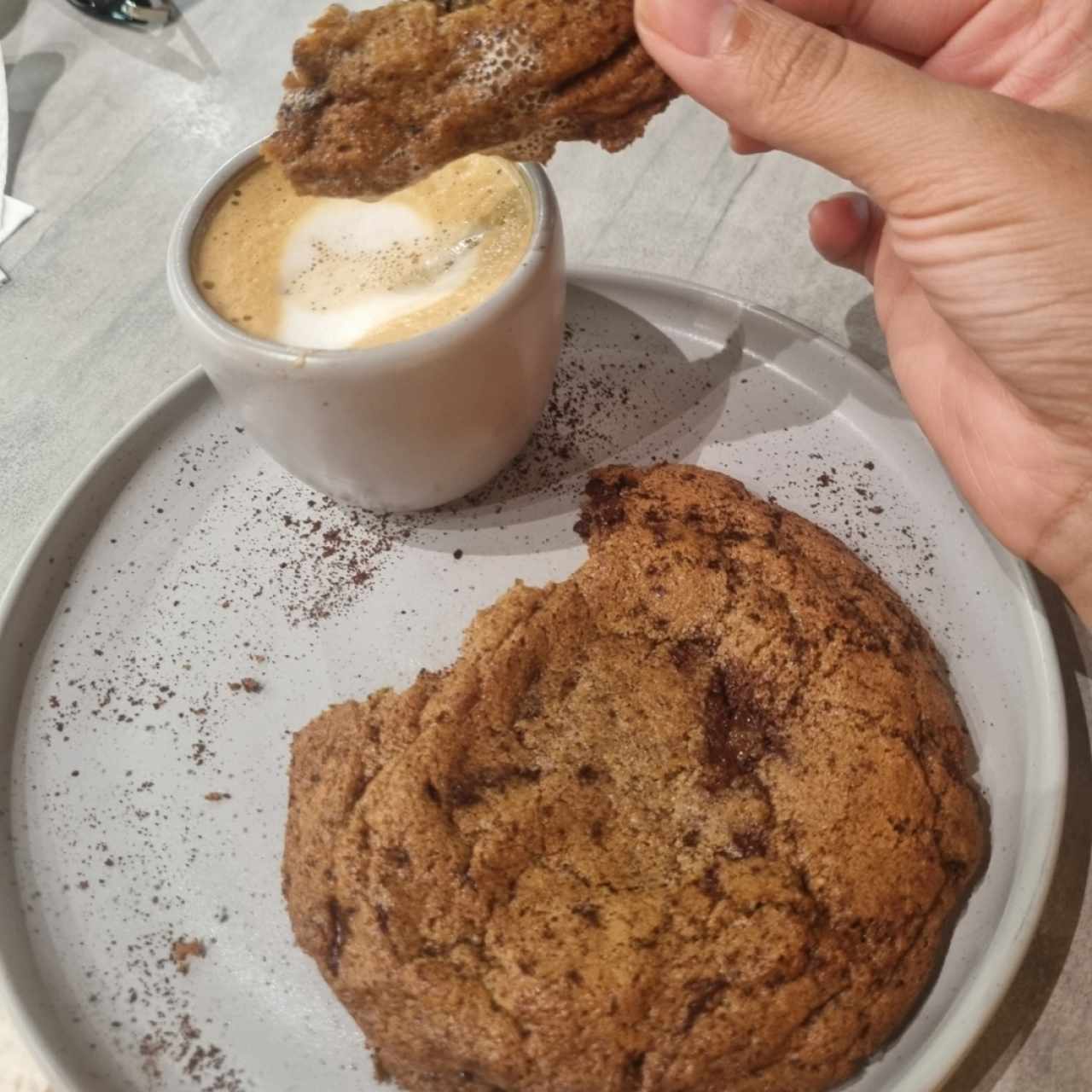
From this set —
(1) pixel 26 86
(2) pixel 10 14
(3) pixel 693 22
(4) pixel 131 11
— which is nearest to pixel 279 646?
(3) pixel 693 22

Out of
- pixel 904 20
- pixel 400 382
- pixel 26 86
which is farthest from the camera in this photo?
pixel 26 86

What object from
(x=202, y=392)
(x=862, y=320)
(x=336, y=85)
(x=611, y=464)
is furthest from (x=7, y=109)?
(x=862, y=320)

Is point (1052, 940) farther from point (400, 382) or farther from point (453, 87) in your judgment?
point (453, 87)

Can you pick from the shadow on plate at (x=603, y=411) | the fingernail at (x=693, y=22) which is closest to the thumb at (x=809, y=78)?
the fingernail at (x=693, y=22)

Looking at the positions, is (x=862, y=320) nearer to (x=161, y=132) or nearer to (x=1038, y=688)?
(x=1038, y=688)

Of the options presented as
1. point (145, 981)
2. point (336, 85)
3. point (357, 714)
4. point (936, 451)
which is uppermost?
point (336, 85)

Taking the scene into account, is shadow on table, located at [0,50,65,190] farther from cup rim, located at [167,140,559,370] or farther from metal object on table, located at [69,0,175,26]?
cup rim, located at [167,140,559,370]
